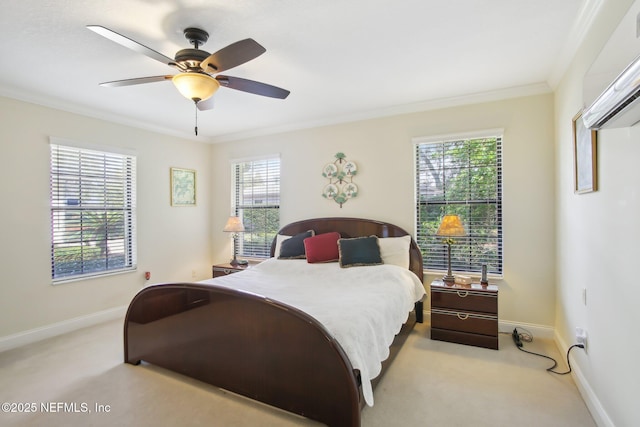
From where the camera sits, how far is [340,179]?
13.9 ft

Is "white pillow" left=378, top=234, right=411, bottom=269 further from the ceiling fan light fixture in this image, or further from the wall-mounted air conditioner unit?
the ceiling fan light fixture

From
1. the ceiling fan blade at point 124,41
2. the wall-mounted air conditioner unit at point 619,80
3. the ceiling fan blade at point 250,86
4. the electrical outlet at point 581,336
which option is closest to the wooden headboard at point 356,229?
the electrical outlet at point 581,336

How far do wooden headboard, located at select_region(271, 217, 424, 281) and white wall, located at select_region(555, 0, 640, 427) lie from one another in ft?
4.66

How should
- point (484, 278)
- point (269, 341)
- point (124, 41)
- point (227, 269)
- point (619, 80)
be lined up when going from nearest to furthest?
point (619, 80) → point (124, 41) → point (269, 341) → point (484, 278) → point (227, 269)

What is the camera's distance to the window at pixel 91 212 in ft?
11.6

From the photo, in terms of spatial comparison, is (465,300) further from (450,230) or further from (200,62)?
(200,62)

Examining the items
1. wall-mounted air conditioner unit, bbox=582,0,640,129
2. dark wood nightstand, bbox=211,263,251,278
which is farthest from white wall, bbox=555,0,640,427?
dark wood nightstand, bbox=211,263,251,278

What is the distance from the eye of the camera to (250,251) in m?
5.12

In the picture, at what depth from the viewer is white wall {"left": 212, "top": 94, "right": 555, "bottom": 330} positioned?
321 centimetres

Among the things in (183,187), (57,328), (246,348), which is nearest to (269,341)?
(246,348)

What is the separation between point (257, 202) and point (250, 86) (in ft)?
9.25

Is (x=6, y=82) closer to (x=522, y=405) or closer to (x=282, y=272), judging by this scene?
(x=282, y=272)

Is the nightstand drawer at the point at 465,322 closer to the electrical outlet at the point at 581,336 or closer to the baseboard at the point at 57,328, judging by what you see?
the electrical outlet at the point at 581,336

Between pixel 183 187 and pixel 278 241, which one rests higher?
pixel 183 187
